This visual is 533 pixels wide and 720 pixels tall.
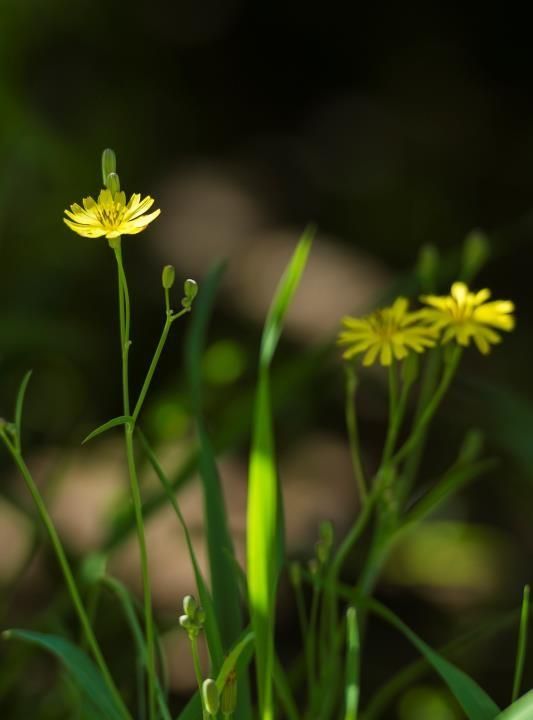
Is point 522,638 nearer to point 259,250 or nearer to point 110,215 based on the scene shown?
point 110,215

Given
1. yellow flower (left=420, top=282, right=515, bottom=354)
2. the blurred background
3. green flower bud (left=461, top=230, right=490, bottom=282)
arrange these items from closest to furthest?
yellow flower (left=420, top=282, right=515, bottom=354) < green flower bud (left=461, top=230, right=490, bottom=282) < the blurred background

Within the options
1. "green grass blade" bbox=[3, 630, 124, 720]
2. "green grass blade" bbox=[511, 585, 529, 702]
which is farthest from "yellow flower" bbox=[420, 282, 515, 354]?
"green grass blade" bbox=[3, 630, 124, 720]

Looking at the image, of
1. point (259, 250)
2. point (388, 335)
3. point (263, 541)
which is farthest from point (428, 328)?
point (259, 250)

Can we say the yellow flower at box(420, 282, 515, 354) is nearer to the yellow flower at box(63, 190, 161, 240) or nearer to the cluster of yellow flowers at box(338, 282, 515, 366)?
the cluster of yellow flowers at box(338, 282, 515, 366)

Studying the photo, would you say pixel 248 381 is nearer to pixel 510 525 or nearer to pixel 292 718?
pixel 510 525

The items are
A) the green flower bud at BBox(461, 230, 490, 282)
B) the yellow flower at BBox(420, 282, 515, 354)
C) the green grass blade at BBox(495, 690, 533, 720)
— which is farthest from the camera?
the green flower bud at BBox(461, 230, 490, 282)
